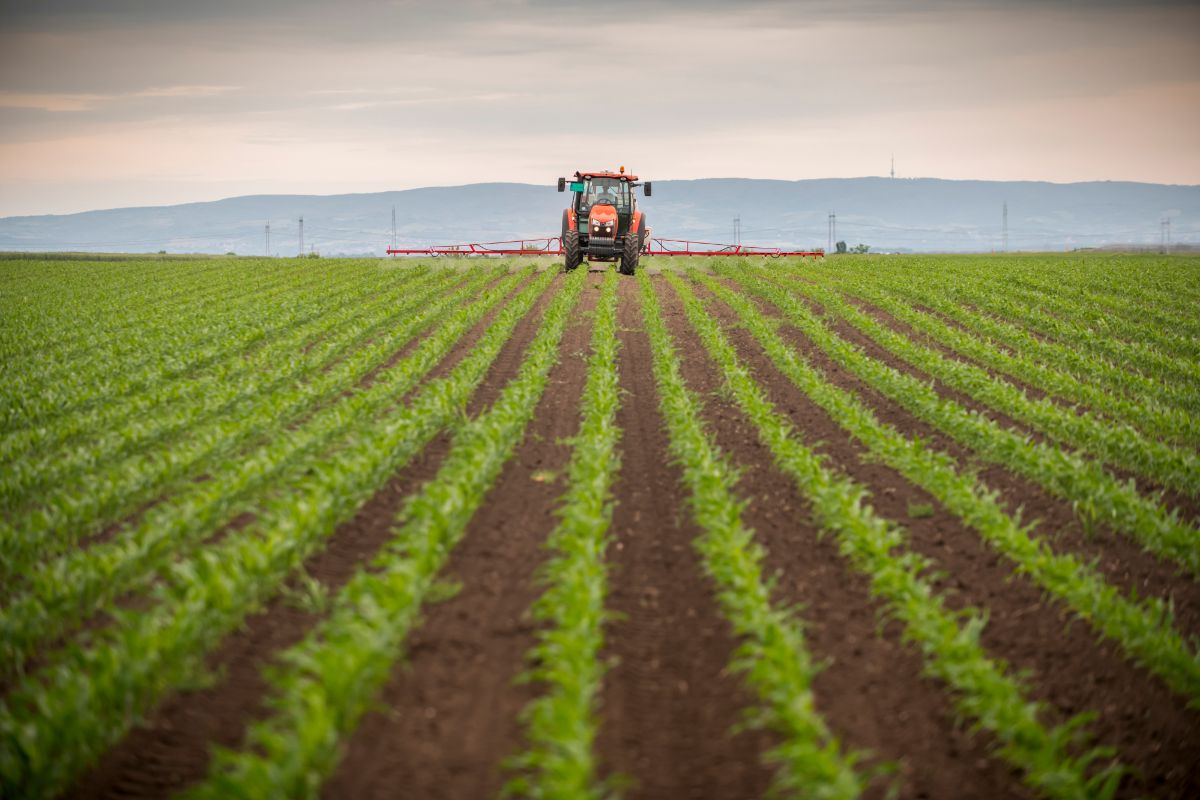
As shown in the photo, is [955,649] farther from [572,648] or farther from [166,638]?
[166,638]

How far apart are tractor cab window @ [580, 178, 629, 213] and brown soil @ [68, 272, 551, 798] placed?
26212 mm

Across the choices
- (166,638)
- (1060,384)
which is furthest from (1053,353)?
(166,638)

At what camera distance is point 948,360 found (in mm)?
17812

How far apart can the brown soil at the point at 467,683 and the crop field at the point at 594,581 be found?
0.03 m

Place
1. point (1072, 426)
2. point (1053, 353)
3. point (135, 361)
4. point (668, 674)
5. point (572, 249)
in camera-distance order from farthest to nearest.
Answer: point (572, 249) < point (1053, 353) < point (135, 361) < point (1072, 426) < point (668, 674)

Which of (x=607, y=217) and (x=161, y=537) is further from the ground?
(x=607, y=217)

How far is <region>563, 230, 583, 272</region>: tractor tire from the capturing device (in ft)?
113

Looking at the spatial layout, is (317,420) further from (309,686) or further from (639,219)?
(639,219)

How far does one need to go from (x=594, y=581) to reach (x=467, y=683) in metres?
1.30

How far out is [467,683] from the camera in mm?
6109

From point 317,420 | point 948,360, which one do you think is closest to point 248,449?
point 317,420

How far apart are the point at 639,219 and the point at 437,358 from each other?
1862cm

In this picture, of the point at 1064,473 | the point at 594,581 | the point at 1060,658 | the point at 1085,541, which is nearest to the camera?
the point at 1060,658

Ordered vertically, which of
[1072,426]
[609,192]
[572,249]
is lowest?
[1072,426]
